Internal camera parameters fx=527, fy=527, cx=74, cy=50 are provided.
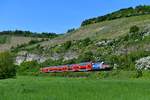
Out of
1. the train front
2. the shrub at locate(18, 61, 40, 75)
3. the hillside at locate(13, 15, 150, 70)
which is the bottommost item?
the train front

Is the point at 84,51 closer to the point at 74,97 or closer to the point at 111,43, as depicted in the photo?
the point at 111,43

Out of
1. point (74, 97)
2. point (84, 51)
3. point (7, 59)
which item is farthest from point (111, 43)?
point (74, 97)

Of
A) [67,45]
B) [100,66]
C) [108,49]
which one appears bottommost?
[100,66]

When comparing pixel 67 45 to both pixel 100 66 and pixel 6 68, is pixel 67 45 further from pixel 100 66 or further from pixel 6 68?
pixel 6 68

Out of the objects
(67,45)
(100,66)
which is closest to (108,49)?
(100,66)

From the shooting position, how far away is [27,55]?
501ft

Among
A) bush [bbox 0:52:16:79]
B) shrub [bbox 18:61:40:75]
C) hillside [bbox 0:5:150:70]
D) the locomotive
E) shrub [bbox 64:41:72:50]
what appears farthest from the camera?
shrub [bbox 64:41:72:50]

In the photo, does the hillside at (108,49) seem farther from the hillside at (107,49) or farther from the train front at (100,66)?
the train front at (100,66)

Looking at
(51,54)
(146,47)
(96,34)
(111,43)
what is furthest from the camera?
(96,34)

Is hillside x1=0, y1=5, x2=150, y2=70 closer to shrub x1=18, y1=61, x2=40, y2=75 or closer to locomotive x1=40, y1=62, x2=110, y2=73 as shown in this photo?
locomotive x1=40, y1=62, x2=110, y2=73

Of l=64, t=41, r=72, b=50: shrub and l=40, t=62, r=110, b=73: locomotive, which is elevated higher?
l=64, t=41, r=72, b=50: shrub

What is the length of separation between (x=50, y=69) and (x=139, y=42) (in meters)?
19.5

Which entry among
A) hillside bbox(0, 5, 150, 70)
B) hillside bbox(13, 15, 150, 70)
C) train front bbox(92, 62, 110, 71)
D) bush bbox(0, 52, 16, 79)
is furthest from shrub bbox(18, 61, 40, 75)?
bush bbox(0, 52, 16, 79)

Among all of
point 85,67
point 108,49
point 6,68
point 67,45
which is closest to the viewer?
point 6,68
